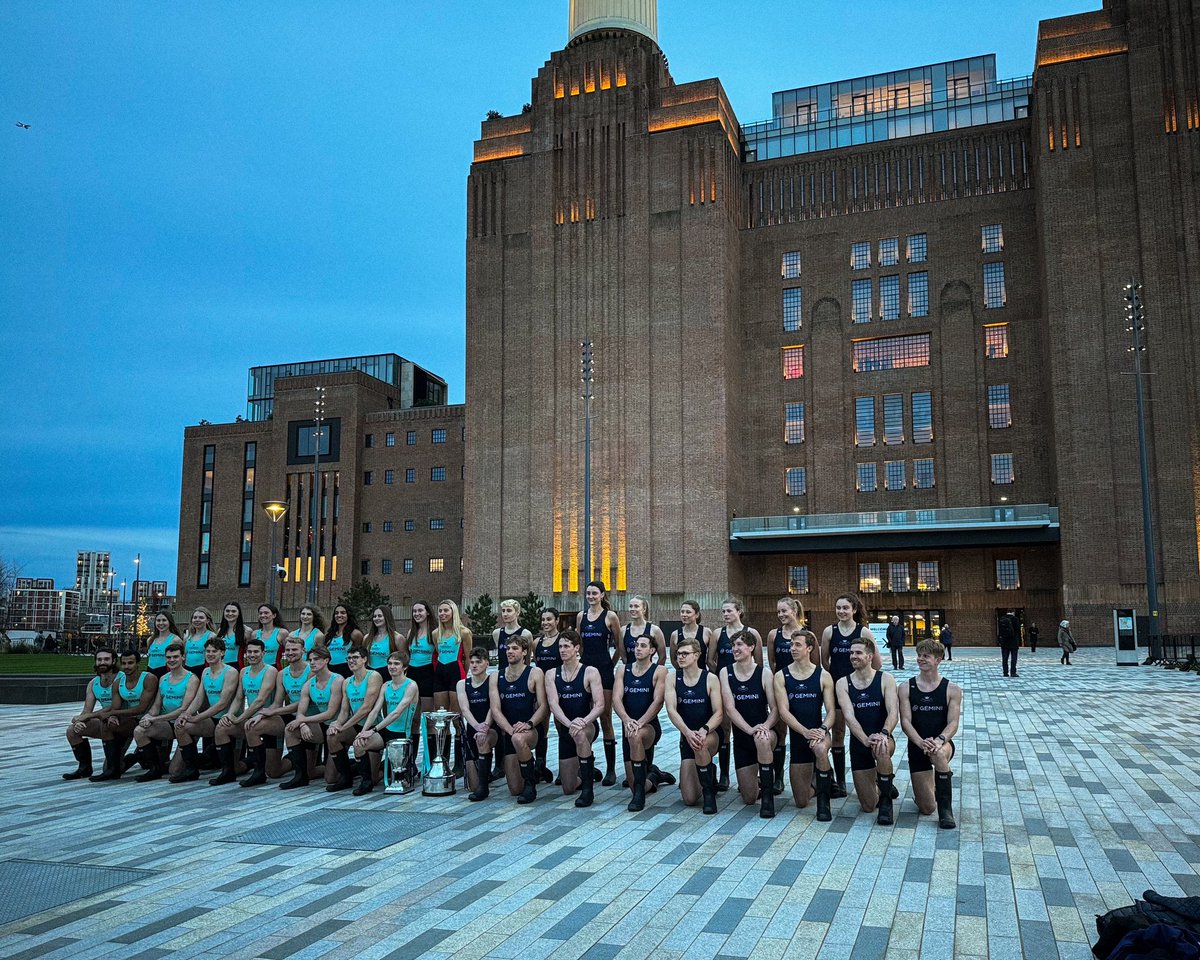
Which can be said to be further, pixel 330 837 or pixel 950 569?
pixel 950 569

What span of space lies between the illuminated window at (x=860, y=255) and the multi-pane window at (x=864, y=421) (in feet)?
26.0

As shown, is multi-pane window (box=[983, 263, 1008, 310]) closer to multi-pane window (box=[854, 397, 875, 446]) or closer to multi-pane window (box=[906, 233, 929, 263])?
multi-pane window (box=[906, 233, 929, 263])

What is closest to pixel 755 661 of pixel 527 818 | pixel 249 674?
pixel 527 818

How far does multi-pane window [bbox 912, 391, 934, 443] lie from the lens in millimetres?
57188

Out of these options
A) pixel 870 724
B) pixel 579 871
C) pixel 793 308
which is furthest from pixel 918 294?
pixel 579 871

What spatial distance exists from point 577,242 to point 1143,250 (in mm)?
30367

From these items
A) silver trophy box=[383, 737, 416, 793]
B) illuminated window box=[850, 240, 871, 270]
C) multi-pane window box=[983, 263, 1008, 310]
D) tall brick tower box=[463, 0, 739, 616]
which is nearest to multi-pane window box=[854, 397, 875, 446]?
tall brick tower box=[463, 0, 739, 616]

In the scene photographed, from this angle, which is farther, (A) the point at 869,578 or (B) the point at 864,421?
(B) the point at 864,421

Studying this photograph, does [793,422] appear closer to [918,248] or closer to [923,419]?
[923,419]

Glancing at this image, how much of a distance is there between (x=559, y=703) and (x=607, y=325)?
49.4m

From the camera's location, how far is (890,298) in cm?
5869

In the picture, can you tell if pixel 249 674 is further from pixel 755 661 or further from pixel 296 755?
pixel 755 661

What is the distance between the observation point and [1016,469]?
181 feet

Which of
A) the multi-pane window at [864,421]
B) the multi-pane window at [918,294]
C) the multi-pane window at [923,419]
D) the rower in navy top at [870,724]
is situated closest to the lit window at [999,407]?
the multi-pane window at [923,419]
